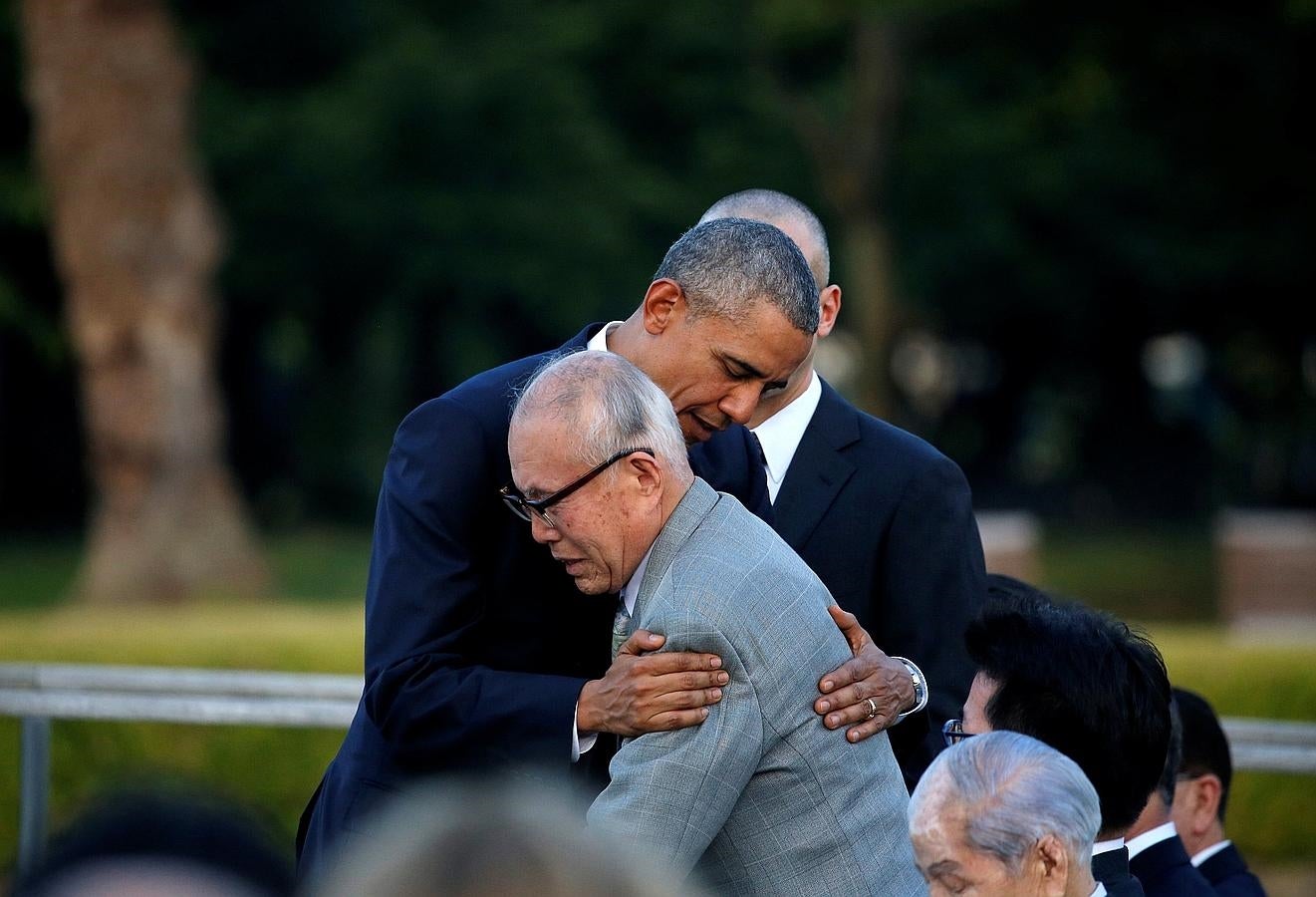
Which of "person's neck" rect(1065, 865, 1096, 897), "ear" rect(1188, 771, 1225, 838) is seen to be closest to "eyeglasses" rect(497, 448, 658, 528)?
"person's neck" rect(1065, 865, 1096, 897)

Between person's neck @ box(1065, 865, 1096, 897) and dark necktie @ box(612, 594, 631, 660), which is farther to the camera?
dark necktie @ box(612, 594, 631, 660)

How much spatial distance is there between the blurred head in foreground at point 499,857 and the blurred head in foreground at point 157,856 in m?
0.11

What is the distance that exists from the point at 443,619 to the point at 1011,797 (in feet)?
3.51

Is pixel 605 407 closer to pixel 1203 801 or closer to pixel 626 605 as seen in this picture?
pixel 626 605

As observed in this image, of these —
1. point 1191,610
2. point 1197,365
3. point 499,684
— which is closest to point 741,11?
point 1191,610

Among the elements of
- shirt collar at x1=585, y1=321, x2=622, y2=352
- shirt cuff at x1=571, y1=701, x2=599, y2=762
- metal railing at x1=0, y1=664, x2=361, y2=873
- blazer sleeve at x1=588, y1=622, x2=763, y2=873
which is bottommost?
metal railing at x1=0, y1=664, x2=361, y2=873

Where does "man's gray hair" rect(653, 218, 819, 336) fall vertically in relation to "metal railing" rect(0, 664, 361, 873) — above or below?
above

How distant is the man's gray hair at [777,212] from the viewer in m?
3.98

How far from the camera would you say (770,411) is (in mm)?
3715

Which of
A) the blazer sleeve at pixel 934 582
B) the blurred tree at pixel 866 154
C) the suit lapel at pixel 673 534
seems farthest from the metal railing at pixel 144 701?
the blurred tree at pixel 866 154

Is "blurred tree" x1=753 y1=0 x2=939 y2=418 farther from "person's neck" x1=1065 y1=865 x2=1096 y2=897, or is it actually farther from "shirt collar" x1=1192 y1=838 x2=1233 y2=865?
Result: "person's neck" x1=1065 y1=865 x2=1096 y2=897

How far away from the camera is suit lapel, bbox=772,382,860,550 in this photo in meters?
3.53

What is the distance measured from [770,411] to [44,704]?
2068 millimetres

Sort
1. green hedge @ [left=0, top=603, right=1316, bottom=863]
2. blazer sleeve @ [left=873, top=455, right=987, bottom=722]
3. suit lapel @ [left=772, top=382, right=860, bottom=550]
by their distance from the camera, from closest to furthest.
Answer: blazer sleeve @ [left=873, top=455, right=987, bottom=722] < suit lapel @ [left=772, top=382, right=860, bottom=550] < green hedge @ [left=0, top=603, right=1316, bottom=863]
